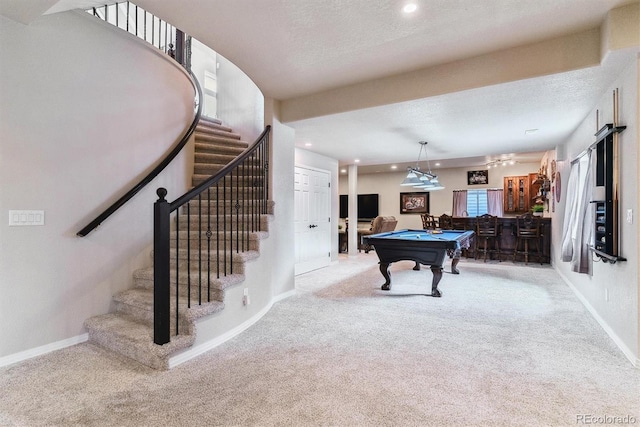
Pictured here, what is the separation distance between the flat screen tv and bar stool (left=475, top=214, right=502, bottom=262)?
4.43 meters

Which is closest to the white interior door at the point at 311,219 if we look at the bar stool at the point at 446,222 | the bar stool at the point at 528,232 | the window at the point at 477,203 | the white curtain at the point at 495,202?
the bar stool at the point at 446,222

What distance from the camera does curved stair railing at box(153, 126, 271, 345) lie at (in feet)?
7.64

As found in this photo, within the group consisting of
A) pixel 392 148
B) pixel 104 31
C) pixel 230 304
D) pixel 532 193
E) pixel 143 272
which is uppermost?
pixel 104 31

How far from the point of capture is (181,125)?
12.6 ft


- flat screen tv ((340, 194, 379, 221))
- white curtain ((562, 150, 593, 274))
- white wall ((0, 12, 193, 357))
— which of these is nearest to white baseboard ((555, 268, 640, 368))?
white curtain ((562, 150, 593, 274))

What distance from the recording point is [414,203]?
1127cm

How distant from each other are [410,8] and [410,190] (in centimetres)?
938

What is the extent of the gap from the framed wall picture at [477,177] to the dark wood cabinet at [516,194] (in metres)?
0.55

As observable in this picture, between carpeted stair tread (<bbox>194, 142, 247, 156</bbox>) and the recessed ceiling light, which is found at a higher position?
the recessed ceiling light

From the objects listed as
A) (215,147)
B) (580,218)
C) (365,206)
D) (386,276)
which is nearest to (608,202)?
(580,218)

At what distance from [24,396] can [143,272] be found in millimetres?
1339

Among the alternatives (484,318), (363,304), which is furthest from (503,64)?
(363,304)

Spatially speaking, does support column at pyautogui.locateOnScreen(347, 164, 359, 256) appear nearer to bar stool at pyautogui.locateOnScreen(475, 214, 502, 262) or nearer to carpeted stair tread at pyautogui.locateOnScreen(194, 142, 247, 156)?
bar stool at pyautogui.locateOnScreen(475, 214, 502, 262)

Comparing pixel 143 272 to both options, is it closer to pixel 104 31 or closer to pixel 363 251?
pixel 104 31
